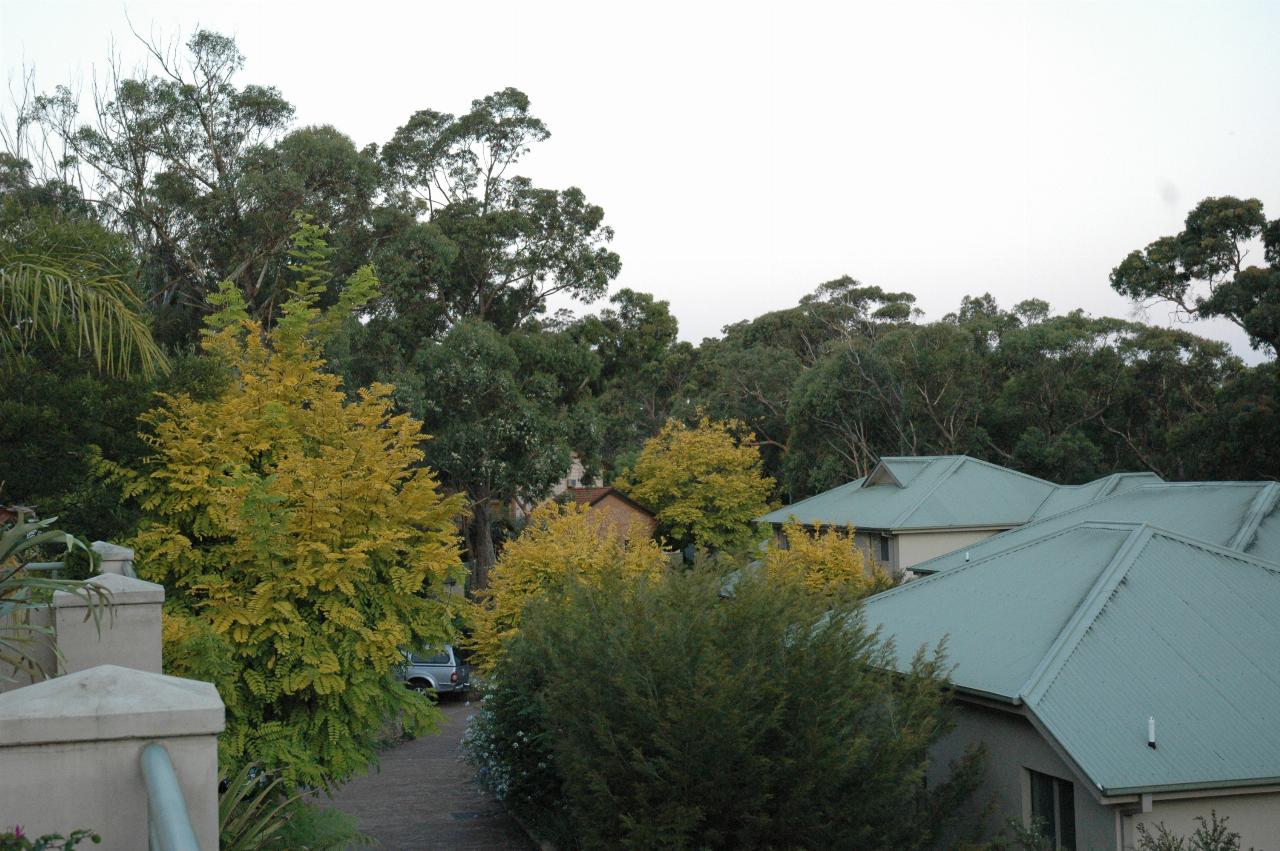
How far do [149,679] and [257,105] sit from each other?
36.5 m

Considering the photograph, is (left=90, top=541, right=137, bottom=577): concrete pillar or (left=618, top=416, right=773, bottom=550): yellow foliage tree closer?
(left=90, top=541, right=137, bottom=577): concrete pillar

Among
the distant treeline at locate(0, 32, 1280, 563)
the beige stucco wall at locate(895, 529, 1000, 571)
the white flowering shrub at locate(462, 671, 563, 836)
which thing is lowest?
the white flowering shrub at locate(462, 671, 563, 836)

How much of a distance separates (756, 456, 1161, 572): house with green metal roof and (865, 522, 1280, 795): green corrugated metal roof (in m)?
17.6

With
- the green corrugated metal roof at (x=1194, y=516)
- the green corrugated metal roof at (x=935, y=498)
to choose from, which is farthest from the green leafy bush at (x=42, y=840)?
the green corrugated metal roof at (x=935, y=498)

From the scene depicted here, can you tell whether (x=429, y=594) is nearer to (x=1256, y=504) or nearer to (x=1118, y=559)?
(x=1118, y=559)

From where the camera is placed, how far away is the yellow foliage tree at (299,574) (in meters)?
9.67

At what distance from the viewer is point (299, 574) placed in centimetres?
968

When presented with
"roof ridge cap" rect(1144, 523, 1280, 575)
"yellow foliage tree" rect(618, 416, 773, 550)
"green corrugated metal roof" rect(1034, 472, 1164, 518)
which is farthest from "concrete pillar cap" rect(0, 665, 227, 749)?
"yellow foliage tree" rect(618, 416, 773, 550)

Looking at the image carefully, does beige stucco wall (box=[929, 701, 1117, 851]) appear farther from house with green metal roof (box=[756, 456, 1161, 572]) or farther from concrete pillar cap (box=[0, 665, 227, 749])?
house with green metal roof (box=[756, 456, 1161, 572])

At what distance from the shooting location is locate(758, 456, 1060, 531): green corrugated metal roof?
37.3 meters

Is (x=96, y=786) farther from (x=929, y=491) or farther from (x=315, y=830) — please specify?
(x=929, y=491)

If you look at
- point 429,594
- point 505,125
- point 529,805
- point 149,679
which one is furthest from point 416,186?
point 149,679

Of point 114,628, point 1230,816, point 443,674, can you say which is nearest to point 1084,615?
point 1230,816

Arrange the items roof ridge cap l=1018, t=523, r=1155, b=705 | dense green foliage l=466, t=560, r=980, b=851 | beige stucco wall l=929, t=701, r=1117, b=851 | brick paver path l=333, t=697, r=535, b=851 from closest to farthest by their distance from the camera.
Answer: dense green foliage l=466, t=560, r=980, b=851, beige stucco wall l=929, t=701, r=1117, b=851, roof ridge cap l=1018, t=523, r=1155, b=705, brick paver path l=333, t=697, r=535, b=851
